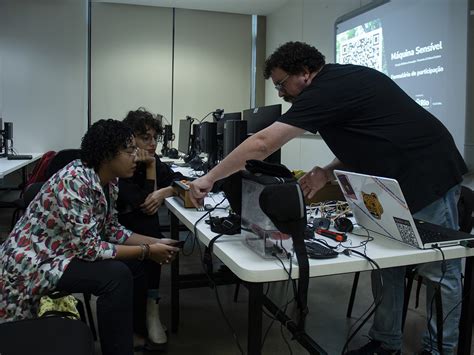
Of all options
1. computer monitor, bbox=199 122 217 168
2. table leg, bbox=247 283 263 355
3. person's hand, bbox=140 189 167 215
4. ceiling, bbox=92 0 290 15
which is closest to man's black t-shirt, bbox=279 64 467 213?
table leg, bbox=247 283 263 355

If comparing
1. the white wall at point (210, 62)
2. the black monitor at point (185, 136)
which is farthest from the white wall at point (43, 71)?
the black monitor at point (185, 136)

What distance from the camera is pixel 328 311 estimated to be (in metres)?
2.59

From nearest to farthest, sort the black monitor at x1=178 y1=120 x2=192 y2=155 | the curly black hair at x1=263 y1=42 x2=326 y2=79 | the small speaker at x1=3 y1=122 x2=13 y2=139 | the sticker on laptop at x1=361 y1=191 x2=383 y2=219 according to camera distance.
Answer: the sticker on laptop at x1=361 y1=191 x2=383 y2=219, the curly black hair at x1=263 y1=42 x2=326 y2=79, the black monitor at x1=178 y1=120 x2=192 y2=155, the small speaker at x1=3 y1=122 x2=13 y2=139

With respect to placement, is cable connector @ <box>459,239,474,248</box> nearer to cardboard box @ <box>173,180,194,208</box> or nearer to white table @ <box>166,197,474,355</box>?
white table @ <box>166,197,474,355</box>

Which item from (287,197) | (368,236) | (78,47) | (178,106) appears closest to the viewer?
(287,197)

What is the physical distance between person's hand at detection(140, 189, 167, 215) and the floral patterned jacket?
544 mm

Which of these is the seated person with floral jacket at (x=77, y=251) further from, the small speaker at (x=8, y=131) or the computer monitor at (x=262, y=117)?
the small speaker at (x=8, y=131)

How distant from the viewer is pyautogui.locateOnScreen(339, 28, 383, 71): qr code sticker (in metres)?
3.49

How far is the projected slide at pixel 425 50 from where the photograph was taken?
8.82ft

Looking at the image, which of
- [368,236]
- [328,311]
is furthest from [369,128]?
[328,311]

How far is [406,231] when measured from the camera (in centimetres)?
129

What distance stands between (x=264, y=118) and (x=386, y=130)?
97cm

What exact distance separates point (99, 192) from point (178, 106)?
14.8 ft

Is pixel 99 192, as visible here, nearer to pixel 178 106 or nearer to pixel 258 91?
pixel 178 106
